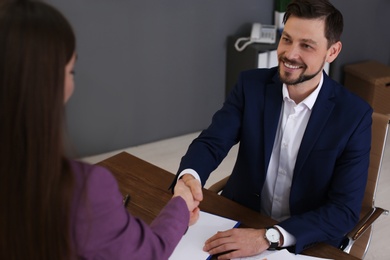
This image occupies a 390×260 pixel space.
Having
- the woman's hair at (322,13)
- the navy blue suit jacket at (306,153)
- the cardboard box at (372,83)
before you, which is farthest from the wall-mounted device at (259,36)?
the woman's hair at (322,13)

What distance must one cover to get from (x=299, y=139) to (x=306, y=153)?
0.09 m

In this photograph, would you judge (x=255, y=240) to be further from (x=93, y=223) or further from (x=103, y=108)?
(x=103, y=108)

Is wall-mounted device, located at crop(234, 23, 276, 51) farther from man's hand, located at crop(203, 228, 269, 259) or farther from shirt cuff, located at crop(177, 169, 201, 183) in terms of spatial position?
man's hand, located at crop(203, 228, 269, 259)

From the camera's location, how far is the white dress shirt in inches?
75.1

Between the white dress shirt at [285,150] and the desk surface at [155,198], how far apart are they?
0.27m

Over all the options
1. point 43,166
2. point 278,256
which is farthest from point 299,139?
point 43,166

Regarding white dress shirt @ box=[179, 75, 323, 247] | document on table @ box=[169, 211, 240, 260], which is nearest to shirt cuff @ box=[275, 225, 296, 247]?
document on table @ box=[169, 211, 240, 260]

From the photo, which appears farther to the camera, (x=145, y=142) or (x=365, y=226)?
(x=145, y=142)

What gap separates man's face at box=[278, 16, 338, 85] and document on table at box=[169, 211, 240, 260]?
602mm

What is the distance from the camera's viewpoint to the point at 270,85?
2.00 meters

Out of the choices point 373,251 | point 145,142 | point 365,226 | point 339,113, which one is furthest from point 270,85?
point 145,142

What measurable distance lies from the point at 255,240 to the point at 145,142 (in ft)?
8.32

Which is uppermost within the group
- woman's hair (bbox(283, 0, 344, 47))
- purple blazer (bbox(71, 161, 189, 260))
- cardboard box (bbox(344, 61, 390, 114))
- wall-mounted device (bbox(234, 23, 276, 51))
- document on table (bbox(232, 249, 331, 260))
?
woman's hair (bbox(283, 0, 344, 47))

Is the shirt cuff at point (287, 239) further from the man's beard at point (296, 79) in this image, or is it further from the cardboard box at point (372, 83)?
the cardboard box at point (372, 83)
